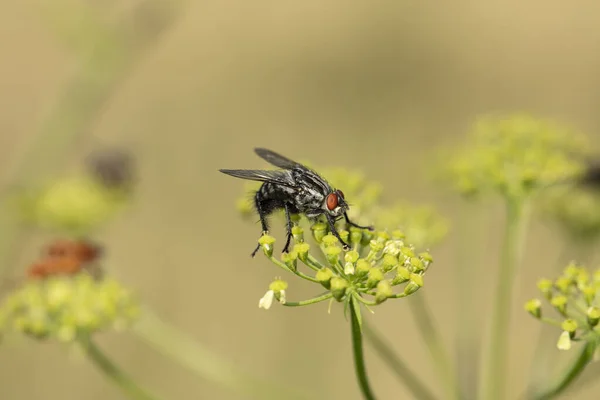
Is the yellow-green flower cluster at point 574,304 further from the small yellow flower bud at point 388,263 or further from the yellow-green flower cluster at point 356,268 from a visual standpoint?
the small yellow flower bud at point 388,263

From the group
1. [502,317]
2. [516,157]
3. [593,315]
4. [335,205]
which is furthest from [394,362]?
[516,157]

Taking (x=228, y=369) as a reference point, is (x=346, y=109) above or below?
above

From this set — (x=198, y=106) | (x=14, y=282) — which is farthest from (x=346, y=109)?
(x=14, y=282)

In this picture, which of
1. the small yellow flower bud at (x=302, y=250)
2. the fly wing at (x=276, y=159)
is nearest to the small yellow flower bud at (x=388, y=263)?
the small yellow flower bud at (x=302, y=250)

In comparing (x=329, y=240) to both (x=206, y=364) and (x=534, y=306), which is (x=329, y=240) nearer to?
(x=534, y=306)

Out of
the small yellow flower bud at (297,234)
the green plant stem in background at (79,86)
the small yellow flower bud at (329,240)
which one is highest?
the green plant stem in background at (79,86)

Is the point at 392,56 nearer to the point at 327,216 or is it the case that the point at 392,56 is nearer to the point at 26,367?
the point at 26,367
